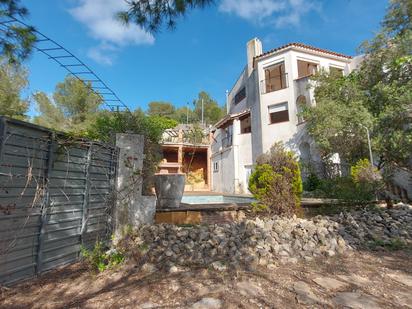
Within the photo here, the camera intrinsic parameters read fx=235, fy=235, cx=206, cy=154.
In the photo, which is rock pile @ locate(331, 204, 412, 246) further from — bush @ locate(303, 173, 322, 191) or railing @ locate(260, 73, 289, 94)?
railing @ locate(260, 73, 289, 94)

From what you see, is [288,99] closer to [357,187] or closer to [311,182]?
[311,182]

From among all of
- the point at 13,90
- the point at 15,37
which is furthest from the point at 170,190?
the point at 13,90

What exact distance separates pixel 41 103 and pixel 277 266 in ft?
95.0

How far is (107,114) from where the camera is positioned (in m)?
6.23

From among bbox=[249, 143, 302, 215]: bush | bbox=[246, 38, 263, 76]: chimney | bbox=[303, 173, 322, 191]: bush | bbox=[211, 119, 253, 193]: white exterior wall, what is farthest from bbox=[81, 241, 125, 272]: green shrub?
bbox=[246, 38, 263, 76]: chimney

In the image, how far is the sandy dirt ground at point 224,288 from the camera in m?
2.73

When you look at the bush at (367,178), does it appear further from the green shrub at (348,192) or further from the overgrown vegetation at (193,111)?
the overgrown vegetation at (193,111)

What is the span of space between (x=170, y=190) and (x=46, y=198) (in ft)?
9.86

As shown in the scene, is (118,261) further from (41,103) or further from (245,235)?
(41,103)

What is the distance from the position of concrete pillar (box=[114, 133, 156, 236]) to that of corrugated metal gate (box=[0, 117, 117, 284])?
23 centimetres

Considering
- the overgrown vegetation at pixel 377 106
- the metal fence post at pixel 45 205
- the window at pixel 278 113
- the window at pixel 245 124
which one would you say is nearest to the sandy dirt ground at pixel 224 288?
the metal fence post at pixel 45 205

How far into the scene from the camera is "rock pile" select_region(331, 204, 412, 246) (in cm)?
527

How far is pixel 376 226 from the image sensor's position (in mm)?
5914

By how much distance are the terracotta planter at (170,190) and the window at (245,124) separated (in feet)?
49.8
